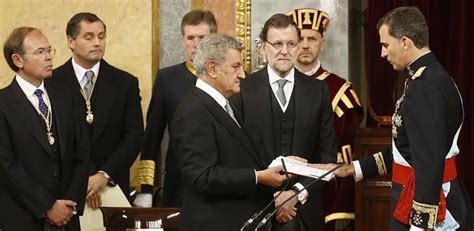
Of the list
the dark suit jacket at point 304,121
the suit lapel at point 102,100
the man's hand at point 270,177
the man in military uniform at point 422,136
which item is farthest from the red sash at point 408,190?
the suit lapel at point 102,100

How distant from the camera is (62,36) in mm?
7551

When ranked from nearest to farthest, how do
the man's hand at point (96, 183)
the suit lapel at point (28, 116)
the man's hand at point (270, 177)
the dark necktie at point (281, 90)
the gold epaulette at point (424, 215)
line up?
the gold epaulette at point (424, 215) → the man's hand at point (270, 177) → the suit lapel at point (28, 116) → the dark necktie at point (281, 90) → the man's hand at point (96, 183)

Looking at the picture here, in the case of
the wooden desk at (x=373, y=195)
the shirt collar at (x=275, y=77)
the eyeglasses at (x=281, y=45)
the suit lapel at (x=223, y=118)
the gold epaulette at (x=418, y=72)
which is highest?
the eyeglasses at (x=281, y=45)

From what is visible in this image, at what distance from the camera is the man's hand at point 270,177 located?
5246 millimetres

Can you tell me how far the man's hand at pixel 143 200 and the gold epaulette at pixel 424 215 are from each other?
2.14m

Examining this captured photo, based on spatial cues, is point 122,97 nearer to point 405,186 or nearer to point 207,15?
point 207,15

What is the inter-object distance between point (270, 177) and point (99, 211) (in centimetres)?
157

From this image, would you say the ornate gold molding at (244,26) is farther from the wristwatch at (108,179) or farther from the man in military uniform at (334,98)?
the wristwatch at (108,179)

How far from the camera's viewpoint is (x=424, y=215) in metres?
5.16

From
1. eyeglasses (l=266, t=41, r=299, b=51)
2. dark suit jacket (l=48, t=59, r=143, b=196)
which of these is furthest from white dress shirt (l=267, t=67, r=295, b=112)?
→ dark suit jacket (l=48, t=59, r=143, b=196)

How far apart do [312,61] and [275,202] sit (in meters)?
1.66

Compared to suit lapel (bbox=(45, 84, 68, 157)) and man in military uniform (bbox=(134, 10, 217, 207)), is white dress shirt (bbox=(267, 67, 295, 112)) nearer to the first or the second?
man in military uniform (bbox=(134, 10, 217, 207))

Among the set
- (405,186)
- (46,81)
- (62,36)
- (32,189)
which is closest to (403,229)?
(405,186)

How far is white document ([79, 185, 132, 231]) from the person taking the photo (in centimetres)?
650
